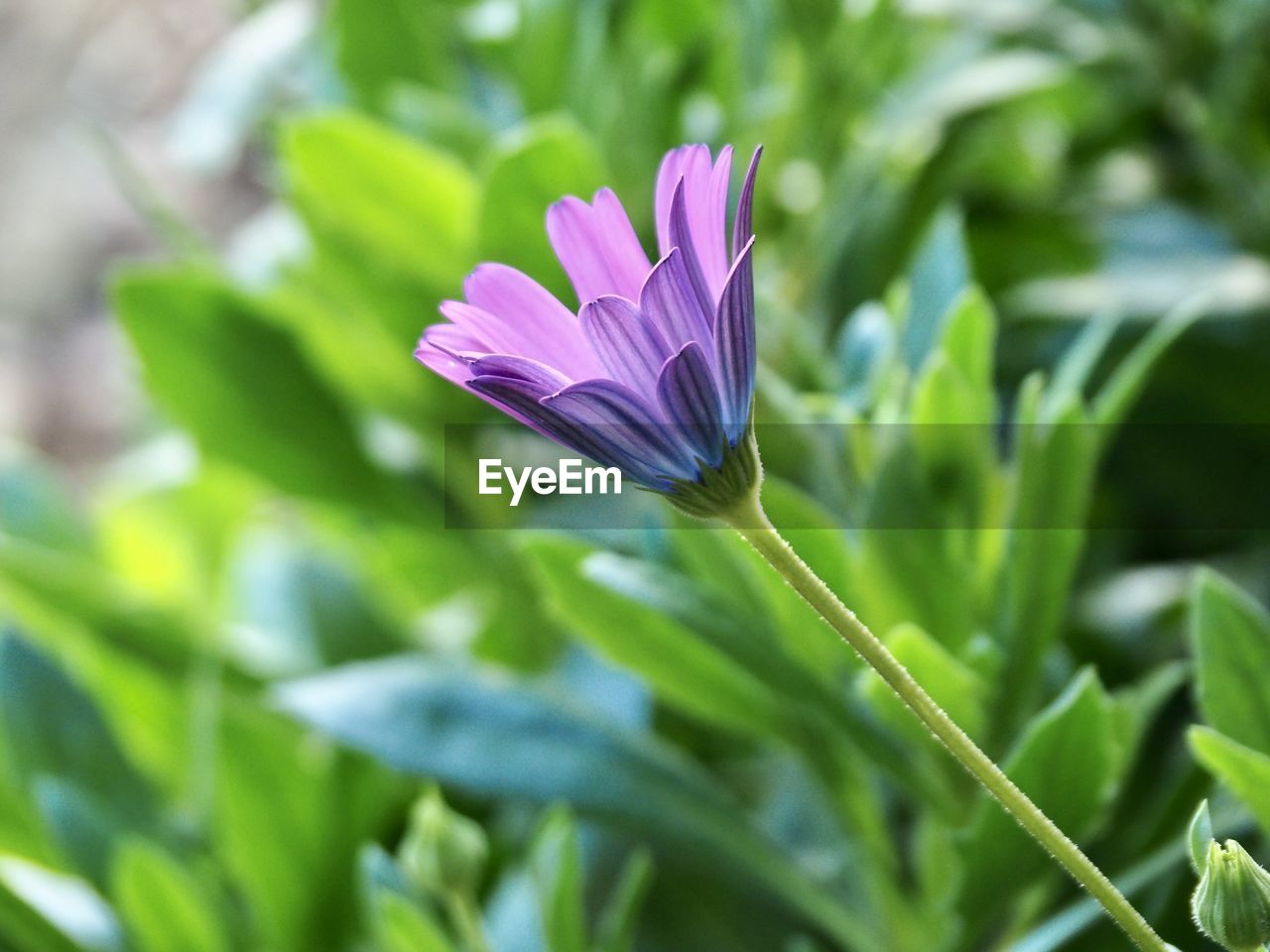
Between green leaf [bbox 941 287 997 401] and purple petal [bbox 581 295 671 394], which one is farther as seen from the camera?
green leaf [bbox 941 287 997 401]

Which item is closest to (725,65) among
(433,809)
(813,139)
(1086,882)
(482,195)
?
(813,139)

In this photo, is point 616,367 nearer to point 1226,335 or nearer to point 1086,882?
point 1086,882

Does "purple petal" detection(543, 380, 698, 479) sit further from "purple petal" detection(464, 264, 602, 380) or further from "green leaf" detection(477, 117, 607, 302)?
"green leaf" detection(477, 117, 607, 302)

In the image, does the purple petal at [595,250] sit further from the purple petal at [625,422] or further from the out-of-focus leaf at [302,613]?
the out-of-focus leaf at [302,613]

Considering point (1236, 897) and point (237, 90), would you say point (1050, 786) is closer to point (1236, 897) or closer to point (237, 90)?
point (1236, 897)

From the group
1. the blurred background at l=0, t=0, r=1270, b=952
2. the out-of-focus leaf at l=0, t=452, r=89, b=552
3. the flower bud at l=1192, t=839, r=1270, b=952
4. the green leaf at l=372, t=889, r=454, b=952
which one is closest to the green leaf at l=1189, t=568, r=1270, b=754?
the blurred background at l=0, t=0, r=1270, b=952

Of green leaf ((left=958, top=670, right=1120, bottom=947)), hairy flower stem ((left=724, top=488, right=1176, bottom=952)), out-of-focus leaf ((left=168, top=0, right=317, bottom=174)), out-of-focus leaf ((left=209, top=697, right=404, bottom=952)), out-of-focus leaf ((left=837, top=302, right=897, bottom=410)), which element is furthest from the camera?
out-of-focus leaf ((left=168, top=0, right=317, bottom=174))

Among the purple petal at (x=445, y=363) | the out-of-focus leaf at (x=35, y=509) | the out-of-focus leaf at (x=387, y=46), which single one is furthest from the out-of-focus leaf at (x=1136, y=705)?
the out-of-focus leaf at (x=35, y=509)
